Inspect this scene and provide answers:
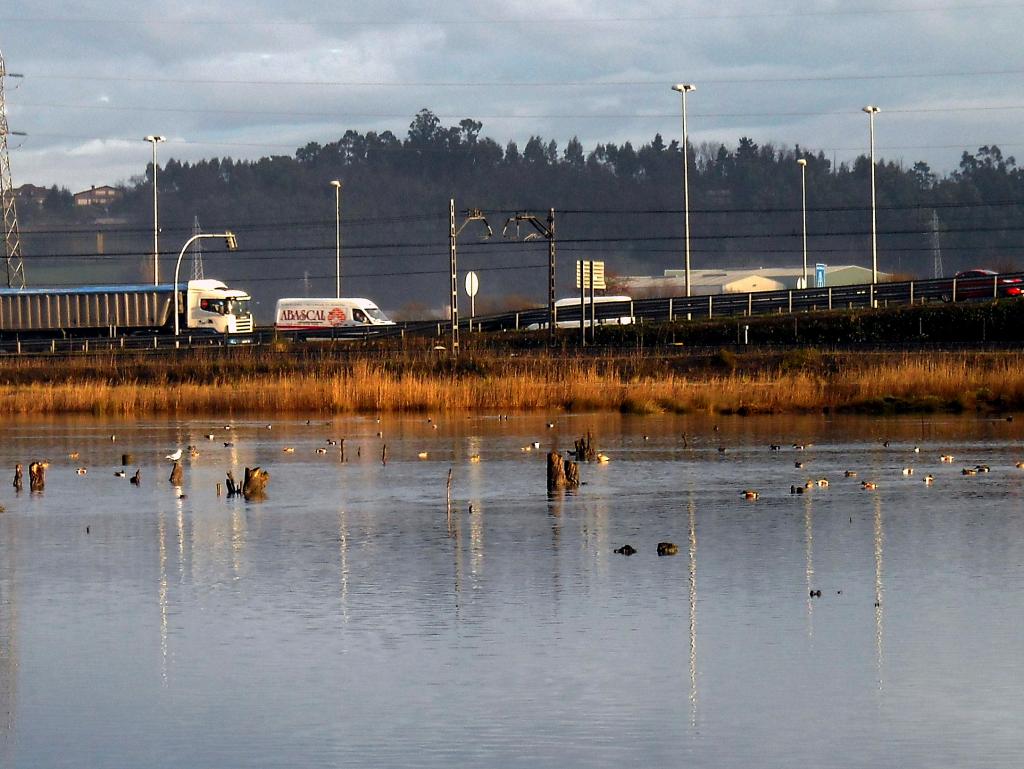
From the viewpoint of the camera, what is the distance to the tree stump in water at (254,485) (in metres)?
26.9

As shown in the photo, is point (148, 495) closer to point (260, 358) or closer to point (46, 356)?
point (260, 358)

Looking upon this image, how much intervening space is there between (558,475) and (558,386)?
22.7 metres

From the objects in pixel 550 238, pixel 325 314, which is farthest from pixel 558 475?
pixel 325 314

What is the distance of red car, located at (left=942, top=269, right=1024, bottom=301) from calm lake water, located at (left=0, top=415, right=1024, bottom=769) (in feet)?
159

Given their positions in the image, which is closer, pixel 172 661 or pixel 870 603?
pixel 172 661

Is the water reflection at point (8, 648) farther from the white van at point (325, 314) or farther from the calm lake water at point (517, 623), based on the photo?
the white van at point (325, 314)

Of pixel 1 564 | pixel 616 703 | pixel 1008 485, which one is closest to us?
pixel 616 703

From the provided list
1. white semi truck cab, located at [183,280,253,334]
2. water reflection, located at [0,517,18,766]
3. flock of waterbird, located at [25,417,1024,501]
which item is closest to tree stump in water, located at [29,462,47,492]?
flock of waterbird, located at [25,417,1024,501]

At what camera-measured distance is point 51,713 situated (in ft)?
41.5

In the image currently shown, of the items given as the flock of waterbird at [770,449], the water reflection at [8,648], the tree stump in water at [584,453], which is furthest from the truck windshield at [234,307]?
the water reflection at [8,648]

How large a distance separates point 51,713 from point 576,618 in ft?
16.7

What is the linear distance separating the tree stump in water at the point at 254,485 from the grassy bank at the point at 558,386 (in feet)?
69.7

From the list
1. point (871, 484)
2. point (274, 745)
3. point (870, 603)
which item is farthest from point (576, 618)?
point (871, 484)

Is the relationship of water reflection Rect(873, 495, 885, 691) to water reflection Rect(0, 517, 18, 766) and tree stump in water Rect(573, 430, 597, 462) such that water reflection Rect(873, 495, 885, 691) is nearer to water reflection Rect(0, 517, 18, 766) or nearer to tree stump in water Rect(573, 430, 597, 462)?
water reflection Rect(0, 517, 18, 766)
